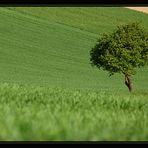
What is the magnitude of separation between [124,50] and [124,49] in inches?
9.7

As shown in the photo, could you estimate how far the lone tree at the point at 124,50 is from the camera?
38.0 metres

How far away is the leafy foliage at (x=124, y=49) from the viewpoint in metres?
38.0

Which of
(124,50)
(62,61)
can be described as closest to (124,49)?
(124,50)

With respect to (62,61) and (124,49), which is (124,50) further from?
(62,61)

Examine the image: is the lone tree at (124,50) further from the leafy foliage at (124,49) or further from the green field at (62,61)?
the green field at (62,61)

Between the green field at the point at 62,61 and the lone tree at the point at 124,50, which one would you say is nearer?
the green field at the point at 62,61

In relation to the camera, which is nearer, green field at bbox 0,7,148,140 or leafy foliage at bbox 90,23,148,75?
green field at bbox 0,7,148,140

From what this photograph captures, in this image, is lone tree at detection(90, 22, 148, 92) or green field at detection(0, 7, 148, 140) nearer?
green field at detection(0, 7, 148, 140)

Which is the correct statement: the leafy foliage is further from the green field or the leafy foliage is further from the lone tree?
the green field

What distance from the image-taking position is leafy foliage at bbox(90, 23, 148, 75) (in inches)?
1497

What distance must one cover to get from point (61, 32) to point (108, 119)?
185ft

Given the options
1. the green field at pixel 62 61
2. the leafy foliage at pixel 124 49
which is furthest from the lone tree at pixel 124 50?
the green field at pixel 62 61

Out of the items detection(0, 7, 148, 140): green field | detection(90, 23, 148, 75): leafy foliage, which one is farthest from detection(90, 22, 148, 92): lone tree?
detection(0, 7, 148, 140): green field

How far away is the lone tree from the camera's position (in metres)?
38.0
